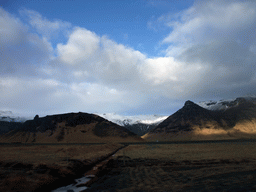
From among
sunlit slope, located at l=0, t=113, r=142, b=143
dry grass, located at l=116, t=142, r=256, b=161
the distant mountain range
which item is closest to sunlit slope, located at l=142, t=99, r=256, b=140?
the distant mountain range

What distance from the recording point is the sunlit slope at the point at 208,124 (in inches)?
4673

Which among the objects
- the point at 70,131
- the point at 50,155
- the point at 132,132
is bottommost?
the point at 50,155

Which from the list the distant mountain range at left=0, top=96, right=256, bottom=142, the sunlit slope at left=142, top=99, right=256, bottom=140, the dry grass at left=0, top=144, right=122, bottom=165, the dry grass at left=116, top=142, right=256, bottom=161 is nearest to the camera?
the dry grass at left=0, top=144, right=122, bottom=165

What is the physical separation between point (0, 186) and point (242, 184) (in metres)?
17.2

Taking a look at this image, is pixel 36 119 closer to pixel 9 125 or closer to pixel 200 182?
pixel 9 125

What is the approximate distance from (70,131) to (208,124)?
100708 millimetres

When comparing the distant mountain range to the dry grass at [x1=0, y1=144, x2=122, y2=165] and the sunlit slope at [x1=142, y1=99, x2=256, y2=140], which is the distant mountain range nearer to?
the sunlit slope at [x1=142, y1=99, x2=256, y2=140]

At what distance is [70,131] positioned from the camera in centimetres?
11269

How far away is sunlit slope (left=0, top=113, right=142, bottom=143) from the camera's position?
10562 centimetres

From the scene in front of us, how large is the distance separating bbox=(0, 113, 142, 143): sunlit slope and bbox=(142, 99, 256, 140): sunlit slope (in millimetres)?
37584

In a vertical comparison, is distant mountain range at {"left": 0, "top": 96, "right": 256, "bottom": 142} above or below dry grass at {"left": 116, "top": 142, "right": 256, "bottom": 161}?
above

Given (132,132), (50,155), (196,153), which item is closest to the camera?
(196,153)

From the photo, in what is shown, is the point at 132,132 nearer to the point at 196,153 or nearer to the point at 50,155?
the point at 196,153

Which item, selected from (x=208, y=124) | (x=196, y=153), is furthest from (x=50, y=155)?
(x=208, y=124)
